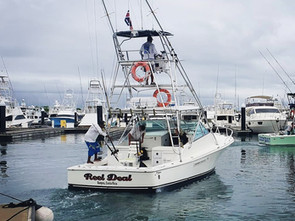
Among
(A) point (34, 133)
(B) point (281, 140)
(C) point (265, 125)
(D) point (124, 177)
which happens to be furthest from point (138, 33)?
(C) point (265, 125)

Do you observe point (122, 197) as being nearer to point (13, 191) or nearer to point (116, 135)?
point (13, 191)

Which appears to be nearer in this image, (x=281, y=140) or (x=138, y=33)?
(x=138, y=33)

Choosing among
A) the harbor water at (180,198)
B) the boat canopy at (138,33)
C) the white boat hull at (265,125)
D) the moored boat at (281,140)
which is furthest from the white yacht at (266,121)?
the boat canopy at (138,33)

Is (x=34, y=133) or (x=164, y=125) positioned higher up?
(x=164, y=125)

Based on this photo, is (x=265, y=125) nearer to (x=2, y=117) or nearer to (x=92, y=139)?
→ (x=2, y=117)

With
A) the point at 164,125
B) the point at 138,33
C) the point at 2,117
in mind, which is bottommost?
the point at 164,125

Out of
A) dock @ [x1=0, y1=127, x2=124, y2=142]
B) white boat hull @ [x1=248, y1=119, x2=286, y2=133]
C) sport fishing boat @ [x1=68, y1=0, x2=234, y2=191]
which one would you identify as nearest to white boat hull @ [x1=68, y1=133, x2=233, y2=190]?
sport fishing boat @ [x1=68, y1=0, x2=234, y2=191]

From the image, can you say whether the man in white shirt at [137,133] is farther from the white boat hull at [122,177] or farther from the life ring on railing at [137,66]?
the white boat hull at [122,177]

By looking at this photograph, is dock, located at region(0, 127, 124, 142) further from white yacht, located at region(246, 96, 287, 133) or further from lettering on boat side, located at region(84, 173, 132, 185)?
lettering on boat side, located at region(84, 173, 132, 185)

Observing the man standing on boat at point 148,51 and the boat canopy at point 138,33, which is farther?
the boat canopy at point 138,33

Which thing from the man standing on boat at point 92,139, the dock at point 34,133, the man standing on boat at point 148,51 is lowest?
the dock at point 34,133

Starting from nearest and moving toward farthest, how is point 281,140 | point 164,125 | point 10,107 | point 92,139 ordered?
point 92,139 < point 164,125 < point 281,140 < point 10,107

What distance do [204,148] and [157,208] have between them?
4166mm

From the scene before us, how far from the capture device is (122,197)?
9.49 meters
